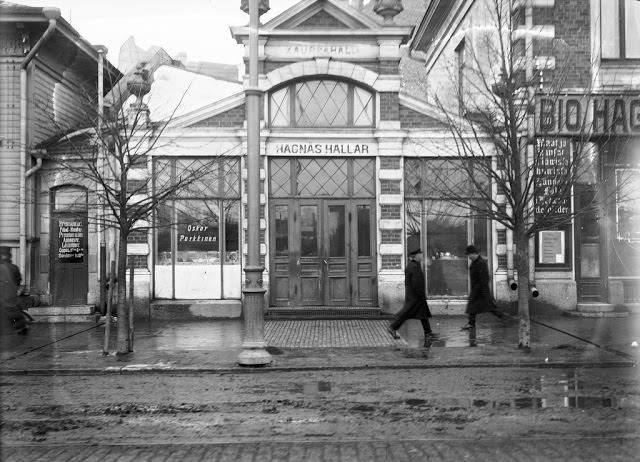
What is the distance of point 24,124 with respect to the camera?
55.9 ft

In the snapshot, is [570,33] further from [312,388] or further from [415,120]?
[312,388]

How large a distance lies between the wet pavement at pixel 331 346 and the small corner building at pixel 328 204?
2.98 ft

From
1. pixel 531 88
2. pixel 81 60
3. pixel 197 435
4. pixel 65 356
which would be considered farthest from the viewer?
pixel 81 60

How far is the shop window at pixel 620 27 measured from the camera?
55.1 ft

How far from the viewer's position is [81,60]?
19875mm

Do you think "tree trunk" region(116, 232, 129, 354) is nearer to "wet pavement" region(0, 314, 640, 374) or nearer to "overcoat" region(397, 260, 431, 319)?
"wet pavement" region(0, 314, 640, 374)

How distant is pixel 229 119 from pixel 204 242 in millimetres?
2939

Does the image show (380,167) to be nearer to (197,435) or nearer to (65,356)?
A: (65,356)

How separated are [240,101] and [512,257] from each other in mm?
7315

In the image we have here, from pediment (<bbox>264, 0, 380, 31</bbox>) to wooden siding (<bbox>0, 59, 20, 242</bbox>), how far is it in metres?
6.28

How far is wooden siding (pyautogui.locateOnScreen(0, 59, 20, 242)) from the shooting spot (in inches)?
677

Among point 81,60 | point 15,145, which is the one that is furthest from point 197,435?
point 81,60

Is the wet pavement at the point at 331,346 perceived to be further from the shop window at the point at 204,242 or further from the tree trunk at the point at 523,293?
the shop window at the point at 204,242

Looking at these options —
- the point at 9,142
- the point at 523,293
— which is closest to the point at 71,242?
the point at 9,142
